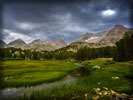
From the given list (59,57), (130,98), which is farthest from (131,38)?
(59,57)

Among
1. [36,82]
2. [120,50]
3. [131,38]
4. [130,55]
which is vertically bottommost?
[36,82]

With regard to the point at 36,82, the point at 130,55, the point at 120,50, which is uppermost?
the point at 120,50

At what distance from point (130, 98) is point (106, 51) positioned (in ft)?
459

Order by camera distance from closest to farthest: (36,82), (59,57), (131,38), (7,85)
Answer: (7,85) < (36,82) < (131,38) < (59,57)

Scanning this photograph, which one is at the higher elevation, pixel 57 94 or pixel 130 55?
pixel 130 55

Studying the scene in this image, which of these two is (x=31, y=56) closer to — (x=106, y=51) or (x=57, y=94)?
(x=106, y=51)

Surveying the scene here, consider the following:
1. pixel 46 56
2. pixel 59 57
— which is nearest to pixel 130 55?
pixel 59 57

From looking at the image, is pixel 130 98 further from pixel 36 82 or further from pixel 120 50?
pixel 120 50

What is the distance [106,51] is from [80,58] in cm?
4689

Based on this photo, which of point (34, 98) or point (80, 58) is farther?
point (80, 58)

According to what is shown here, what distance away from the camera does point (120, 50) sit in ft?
243

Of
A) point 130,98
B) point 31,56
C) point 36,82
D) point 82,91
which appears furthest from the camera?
point 31,56

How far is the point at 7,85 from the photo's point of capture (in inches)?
818

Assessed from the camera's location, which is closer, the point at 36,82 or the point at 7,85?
the point at 7,85
